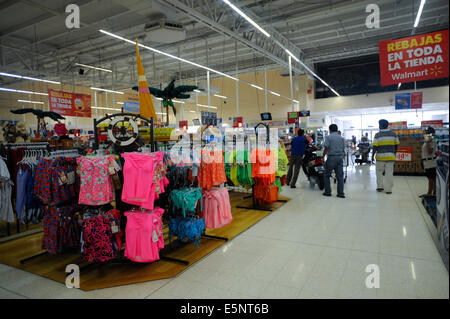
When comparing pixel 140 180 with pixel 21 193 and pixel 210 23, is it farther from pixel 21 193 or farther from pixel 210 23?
pixel 210 23

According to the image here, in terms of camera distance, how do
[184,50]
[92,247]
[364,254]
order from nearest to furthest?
1. [92,247]
2. [364,254]
3. [184,50]

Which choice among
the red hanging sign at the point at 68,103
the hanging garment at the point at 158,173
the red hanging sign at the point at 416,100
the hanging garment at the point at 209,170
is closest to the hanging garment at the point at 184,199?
the hanging garment at the point at 209,170

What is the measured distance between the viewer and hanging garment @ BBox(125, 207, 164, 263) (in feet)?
9.70

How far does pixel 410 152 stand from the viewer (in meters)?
8.84

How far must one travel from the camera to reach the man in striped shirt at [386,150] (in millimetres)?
6230

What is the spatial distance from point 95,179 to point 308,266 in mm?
2522

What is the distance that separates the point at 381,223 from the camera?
4.37 m

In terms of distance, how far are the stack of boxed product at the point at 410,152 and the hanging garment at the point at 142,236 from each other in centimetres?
883

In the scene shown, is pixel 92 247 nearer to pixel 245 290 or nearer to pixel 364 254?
pixel 245 290

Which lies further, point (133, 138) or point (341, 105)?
point (341, 105)

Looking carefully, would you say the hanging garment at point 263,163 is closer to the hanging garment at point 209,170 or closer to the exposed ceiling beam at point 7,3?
the hanging garment at point 209,170

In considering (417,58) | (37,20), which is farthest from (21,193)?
(37,20)
